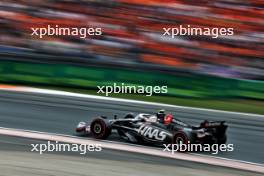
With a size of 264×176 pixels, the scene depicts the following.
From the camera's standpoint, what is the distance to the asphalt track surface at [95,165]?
574 centimetres

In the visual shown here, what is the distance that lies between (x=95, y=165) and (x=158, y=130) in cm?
123

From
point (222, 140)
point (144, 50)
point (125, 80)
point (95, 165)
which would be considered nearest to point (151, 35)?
point (144, 50)

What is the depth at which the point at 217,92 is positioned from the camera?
9695 mm

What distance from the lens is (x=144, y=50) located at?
10.6 m

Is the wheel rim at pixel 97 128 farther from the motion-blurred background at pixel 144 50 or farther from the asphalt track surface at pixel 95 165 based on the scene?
the motion-blurred background at pixel 144 50

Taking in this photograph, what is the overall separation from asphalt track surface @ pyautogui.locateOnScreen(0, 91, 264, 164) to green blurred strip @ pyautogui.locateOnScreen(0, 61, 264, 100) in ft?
3.83

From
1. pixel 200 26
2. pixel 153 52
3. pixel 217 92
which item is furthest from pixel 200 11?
pixel 217 92

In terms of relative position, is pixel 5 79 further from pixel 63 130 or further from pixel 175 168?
pixel 175 168

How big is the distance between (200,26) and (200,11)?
43 cm

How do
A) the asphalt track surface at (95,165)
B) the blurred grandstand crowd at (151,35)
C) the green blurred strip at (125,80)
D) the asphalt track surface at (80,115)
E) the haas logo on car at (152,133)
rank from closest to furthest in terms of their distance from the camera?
the asphalt track surface at (95,165), the haas logo on car at (152,133), the asphalt track surface at (80,115), the green blurred strip at (125,80), the blurred grandstand crowd at (151,35)

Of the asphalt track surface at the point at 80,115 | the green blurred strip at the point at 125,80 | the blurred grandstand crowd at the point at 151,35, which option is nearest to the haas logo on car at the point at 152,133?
the asphalt track surface at the point at 80,115

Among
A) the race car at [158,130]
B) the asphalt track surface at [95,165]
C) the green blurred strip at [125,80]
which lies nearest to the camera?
the asphalt track surface at [95,165]

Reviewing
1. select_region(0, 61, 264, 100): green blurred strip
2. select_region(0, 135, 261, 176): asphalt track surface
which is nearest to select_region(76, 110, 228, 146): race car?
select_region(0, 135, 261, 176): asphalt track surface

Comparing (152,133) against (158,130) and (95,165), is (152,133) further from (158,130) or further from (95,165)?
(95,165)
